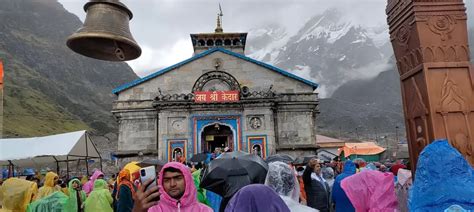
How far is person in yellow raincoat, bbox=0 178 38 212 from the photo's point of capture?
4973mm

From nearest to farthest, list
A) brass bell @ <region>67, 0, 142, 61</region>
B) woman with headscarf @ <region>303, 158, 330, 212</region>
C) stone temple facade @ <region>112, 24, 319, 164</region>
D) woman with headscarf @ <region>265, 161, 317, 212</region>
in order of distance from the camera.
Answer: woman with headscarf @ <region>265, 161, 317, 212</region> → brass bell @ <region>67, 0, 142, 61</region> → woman with headscarf @ <region>303, 158, 330, 212</region> → stone temple facade @ <region>112, 24, 319, 164</region>

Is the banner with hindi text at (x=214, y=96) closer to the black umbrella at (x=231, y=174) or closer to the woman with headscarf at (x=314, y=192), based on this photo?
the woman with headscarf at (x=314, y=192)

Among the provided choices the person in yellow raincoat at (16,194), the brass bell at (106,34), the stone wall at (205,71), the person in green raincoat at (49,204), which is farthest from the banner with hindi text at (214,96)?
the brass bell at (106,34)

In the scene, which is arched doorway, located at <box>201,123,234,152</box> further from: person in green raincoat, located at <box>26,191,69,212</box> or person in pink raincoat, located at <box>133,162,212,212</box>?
person in pink raincoat, located at <box>133,162,212,212</box>

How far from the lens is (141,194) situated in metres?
2.60

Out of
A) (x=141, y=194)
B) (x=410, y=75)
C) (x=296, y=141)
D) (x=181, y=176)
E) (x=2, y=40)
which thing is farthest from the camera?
(x=2, y=40)

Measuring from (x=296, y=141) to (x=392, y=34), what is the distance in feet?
63.0

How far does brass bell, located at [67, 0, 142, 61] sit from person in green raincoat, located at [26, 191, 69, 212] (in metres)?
2.89

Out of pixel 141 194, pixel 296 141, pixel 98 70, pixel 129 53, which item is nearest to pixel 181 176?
pixel 141 194

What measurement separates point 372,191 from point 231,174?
6.45 feet

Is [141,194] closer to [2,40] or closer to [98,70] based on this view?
[2,40]

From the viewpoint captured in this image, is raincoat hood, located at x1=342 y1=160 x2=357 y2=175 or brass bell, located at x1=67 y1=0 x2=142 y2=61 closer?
brass bell, located at x1=67 y1=0 x2=142 y2=61

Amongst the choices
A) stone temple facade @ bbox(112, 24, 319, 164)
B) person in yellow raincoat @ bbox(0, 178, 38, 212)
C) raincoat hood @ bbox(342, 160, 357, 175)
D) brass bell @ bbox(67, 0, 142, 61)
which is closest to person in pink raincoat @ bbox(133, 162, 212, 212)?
brass bell @ bbox(67, 0, 142, 61)

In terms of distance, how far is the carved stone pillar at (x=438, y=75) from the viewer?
318cm
